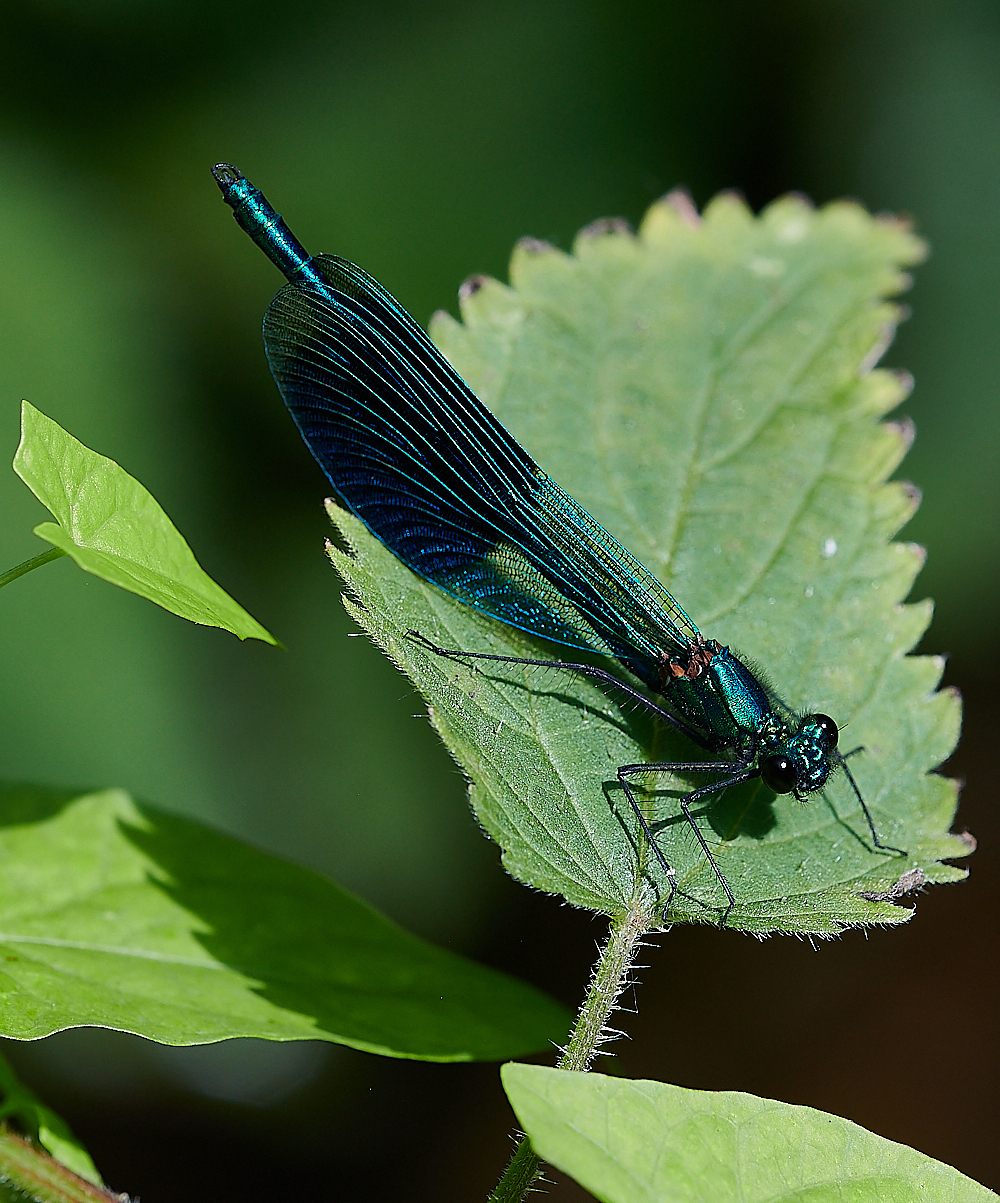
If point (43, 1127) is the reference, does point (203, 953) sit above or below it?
above

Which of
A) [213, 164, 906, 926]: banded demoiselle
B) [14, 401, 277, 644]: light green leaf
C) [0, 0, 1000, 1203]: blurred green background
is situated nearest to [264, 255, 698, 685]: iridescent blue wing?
[213, 164, 906, 926]: banded demoiselle

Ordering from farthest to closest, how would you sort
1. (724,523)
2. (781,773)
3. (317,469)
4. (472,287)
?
(317,469) < (472,287) < (724,523) < (781,773)

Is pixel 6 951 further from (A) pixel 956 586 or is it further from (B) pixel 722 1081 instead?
(A) pixel 956 586

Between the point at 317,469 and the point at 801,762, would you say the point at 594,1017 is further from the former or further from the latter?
the point at 317,469

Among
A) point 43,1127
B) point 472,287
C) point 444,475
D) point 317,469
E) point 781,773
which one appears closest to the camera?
point 43,1127

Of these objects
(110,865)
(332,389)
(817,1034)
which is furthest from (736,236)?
(817,1034)

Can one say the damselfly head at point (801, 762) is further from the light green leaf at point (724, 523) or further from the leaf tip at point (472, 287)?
the leaf tip at point (472, 287)

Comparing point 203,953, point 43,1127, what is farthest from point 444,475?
point 43,1127
